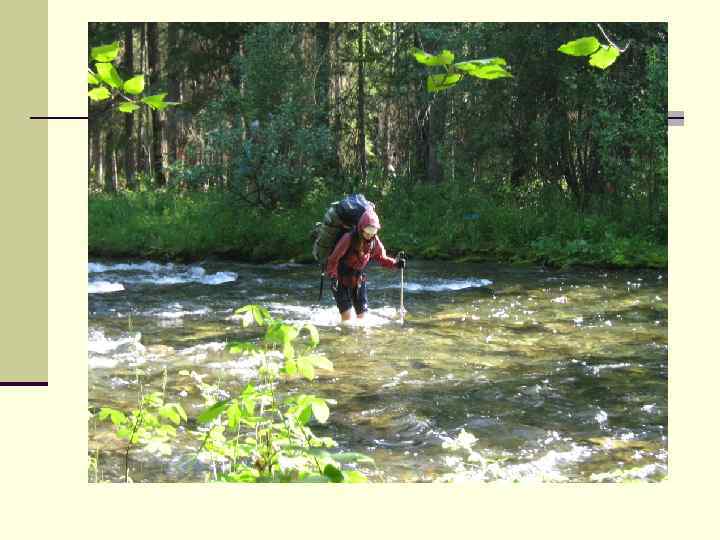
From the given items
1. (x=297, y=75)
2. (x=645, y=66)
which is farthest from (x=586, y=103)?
(x=297, y=75)

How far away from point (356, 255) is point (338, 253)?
1.02 ft

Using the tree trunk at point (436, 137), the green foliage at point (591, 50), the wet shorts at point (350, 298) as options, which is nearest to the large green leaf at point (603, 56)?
the green foliage at point (591, 50)

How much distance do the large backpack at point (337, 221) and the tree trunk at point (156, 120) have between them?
30.8 feet

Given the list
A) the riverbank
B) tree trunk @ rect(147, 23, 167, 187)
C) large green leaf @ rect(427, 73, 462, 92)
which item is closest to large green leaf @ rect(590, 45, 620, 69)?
large green leaf @ rect(427, 73, 462, 92)

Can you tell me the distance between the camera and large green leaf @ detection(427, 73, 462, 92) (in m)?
2.74

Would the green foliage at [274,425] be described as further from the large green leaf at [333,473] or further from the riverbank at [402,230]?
the riverbank at [402,230]

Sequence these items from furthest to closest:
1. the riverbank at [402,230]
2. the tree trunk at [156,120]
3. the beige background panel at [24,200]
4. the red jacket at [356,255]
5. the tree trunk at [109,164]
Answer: the tree trunk at [156,120], the tree trunk at [109,164], the riverbank at [402,230], the red jacket at [356,255], the beige background panel at [24,200]

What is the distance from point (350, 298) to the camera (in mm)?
9766

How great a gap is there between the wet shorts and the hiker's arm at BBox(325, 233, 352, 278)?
58 cm

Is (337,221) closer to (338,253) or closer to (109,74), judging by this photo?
(338,253)

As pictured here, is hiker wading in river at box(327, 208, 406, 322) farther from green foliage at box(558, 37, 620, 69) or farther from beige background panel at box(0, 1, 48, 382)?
green foliage at box(558, 37, 620, 69)

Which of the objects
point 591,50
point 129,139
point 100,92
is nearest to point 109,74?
point 100,92

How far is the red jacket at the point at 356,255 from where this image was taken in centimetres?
874

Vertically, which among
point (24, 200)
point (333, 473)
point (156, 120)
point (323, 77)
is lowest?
point (333, 473)
